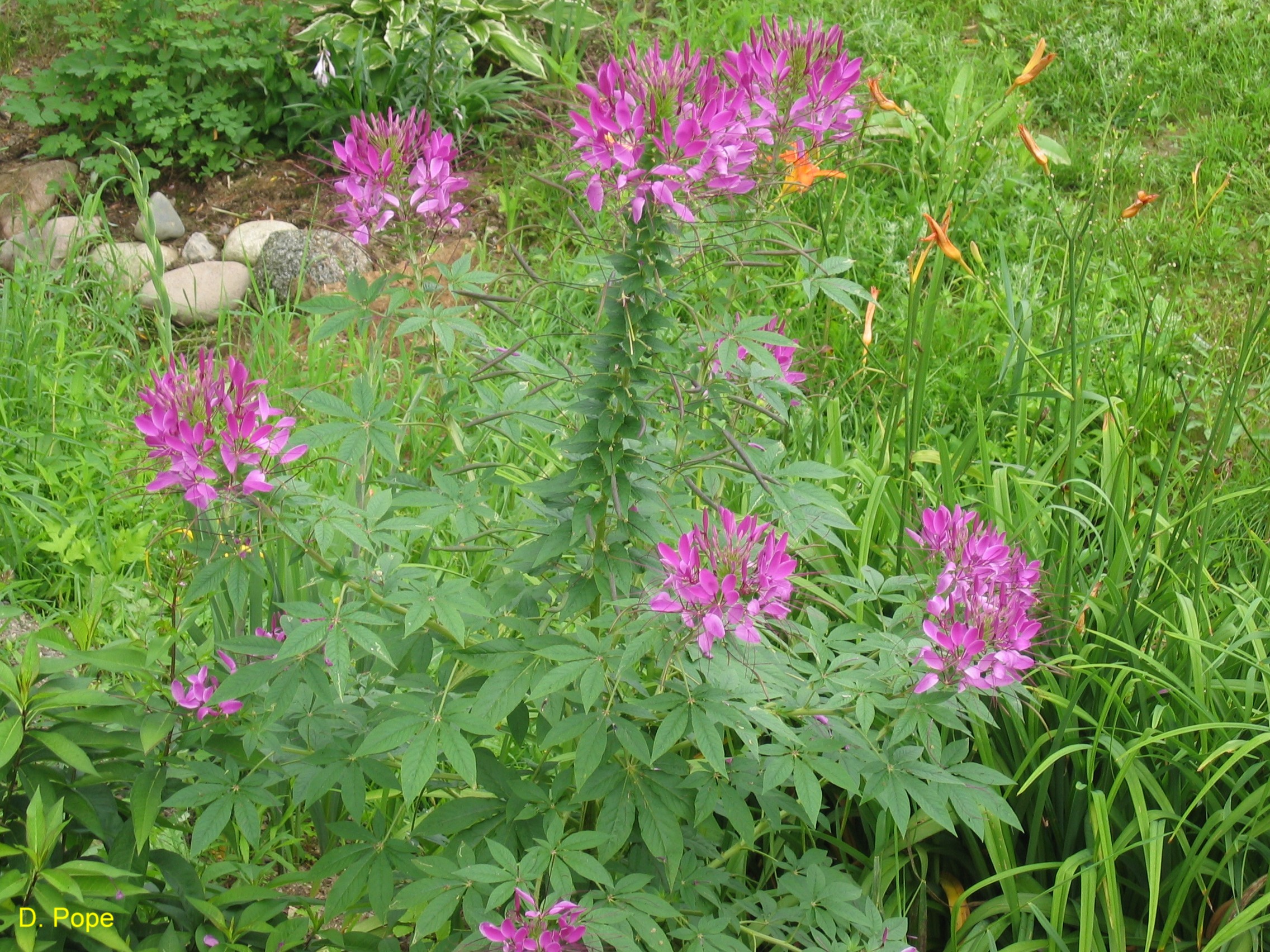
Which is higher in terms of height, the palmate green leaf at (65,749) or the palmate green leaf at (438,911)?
the palmate green leaf at (65,749)

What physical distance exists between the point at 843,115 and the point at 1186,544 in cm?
141

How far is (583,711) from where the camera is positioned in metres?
1.56

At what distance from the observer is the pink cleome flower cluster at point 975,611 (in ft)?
4.48

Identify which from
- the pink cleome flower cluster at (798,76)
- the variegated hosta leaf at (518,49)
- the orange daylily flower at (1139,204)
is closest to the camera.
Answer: the pink cleome flower cluster at (798,76)

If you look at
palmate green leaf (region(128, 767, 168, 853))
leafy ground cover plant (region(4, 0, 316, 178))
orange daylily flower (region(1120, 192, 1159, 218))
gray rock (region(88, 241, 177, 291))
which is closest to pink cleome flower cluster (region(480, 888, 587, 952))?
palmate green leaf (region(128, 767, 168, 853))

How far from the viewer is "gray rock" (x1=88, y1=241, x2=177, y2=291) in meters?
3.62

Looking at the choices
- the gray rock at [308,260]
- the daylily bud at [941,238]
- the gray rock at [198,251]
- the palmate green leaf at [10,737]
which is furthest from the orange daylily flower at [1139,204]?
the gray rock at [198,251]

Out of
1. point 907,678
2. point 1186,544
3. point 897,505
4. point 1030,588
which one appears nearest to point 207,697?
point 907,678

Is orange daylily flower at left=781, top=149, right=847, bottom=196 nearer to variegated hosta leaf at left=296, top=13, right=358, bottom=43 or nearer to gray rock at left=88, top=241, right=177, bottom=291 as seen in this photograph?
gray rock at left=88, top=241, right=177, bottom=291

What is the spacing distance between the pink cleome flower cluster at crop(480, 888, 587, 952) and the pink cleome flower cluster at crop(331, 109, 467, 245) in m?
0.90

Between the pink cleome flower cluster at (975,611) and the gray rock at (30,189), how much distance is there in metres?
3.76

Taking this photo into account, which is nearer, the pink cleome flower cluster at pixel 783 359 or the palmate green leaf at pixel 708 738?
the palmate green leaf at pixel 708 738

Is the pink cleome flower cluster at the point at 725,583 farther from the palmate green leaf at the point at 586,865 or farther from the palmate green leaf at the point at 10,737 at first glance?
the palmate green leaf at the point at 10,737

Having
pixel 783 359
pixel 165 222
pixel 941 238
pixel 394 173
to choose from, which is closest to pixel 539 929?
pixel 783 359
